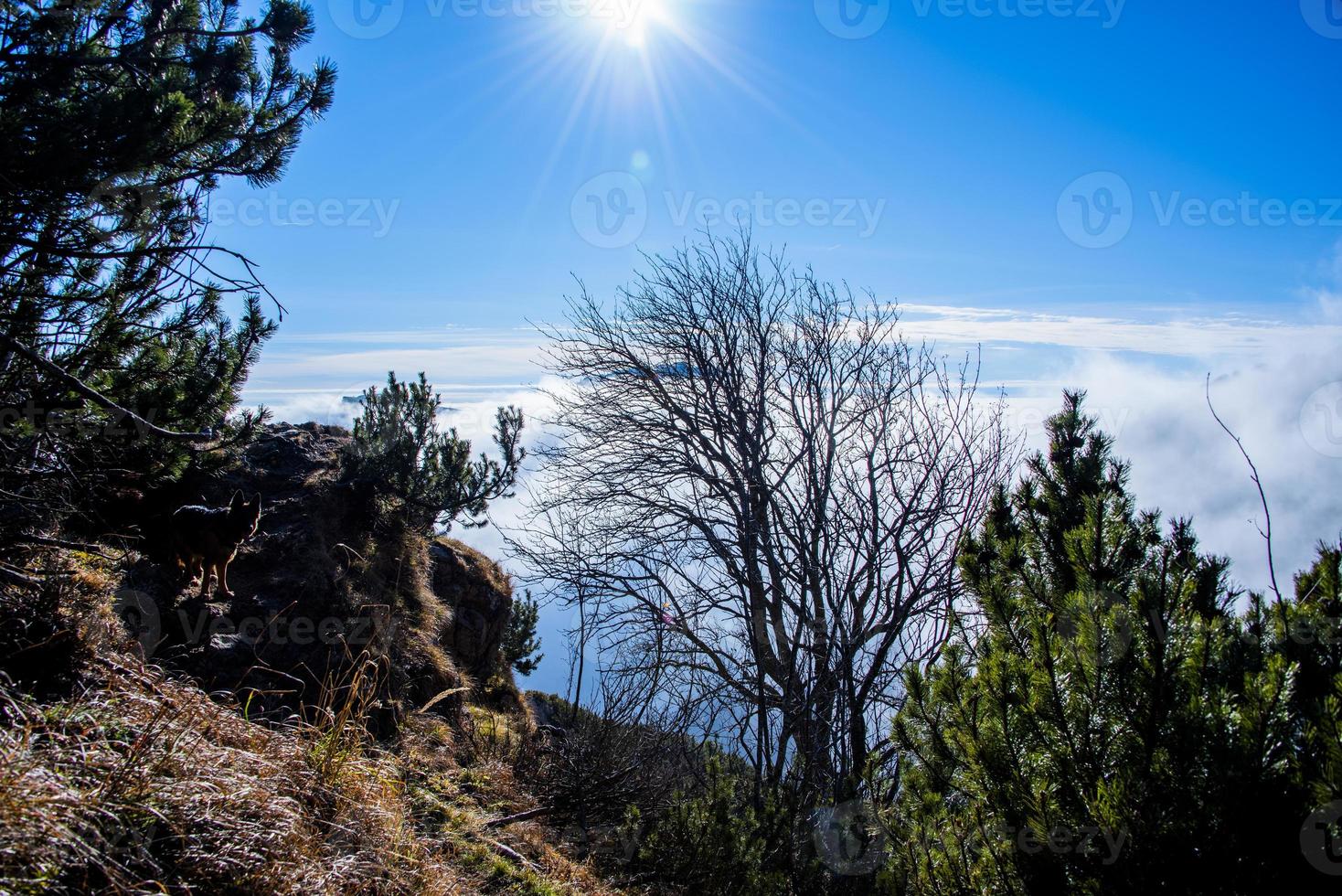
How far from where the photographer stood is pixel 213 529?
210 inches

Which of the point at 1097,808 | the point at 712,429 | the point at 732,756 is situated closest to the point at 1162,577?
the point at 1097,808

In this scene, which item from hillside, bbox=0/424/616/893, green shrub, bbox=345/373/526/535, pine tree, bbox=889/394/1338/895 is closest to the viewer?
pine tree, bbox=889/394/1338/895

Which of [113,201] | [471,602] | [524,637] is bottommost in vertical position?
[524,637]

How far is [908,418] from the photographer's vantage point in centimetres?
950

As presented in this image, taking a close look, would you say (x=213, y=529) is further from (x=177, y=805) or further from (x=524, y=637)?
(x=524, y=637)
